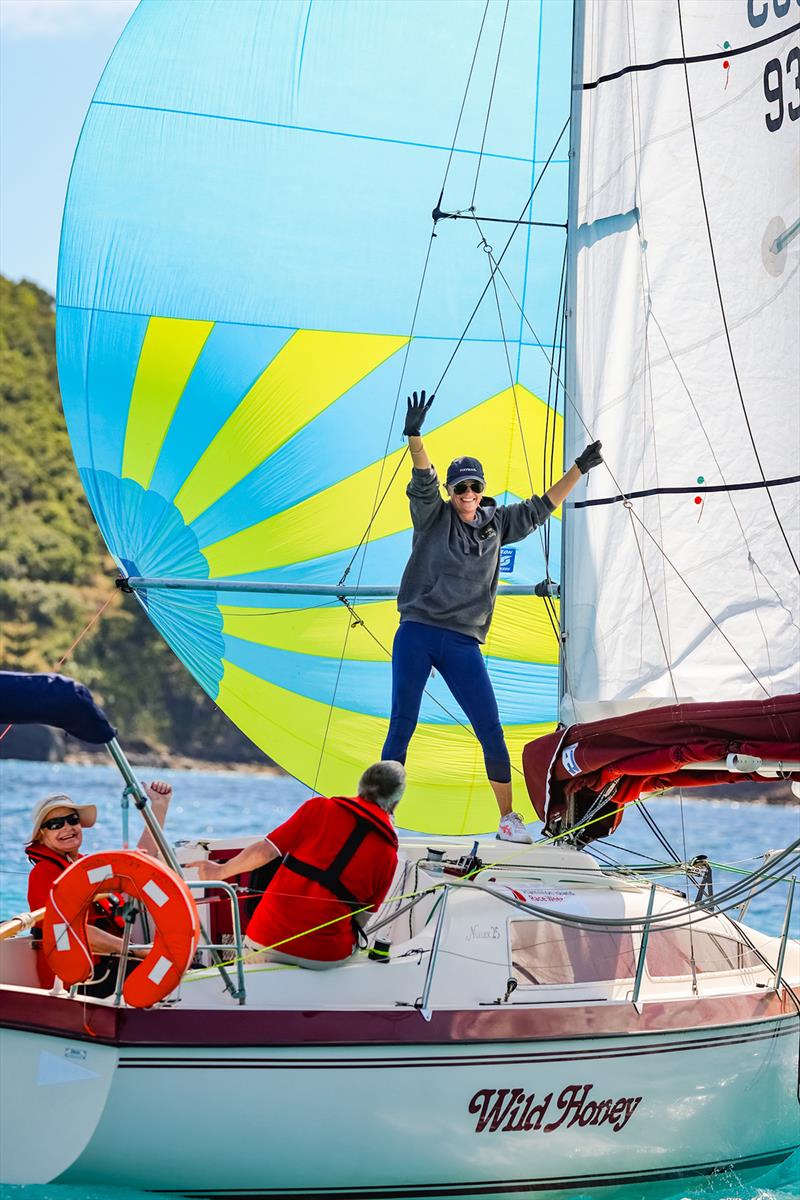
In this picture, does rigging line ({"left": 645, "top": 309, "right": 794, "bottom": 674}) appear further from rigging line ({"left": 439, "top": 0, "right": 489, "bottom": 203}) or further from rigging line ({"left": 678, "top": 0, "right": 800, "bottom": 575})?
rigging line ({"left": 439, "top": 0, "right": 489, "bottom": 203})

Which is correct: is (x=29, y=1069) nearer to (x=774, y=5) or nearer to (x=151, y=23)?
(x=774, y=5)

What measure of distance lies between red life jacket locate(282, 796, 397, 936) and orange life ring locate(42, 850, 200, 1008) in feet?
1.45

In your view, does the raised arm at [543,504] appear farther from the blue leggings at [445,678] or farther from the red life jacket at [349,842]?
the red life jacket at [349,842]

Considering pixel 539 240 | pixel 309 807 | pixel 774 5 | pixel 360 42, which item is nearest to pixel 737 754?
pixel 309 807

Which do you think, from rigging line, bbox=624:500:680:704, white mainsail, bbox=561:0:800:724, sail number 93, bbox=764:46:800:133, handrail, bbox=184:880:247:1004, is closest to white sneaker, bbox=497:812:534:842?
white mainsail, bbox=561:0:800:724

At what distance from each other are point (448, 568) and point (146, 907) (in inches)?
84.2

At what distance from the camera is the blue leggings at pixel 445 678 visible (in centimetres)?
609

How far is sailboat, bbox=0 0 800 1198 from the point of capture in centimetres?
469

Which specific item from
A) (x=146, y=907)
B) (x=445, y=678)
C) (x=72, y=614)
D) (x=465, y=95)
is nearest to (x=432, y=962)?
(x=146, y=907)

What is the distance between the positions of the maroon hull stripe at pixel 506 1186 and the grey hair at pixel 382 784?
45.5 inches

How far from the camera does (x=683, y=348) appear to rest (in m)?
6.44

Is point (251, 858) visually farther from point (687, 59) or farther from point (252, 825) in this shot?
point (252, 825)

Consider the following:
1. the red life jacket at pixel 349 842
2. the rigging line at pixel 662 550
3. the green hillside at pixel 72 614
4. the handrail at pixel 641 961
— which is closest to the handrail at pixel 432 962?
the red life jacket at pixel 349 842

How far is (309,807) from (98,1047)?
3.04ft
